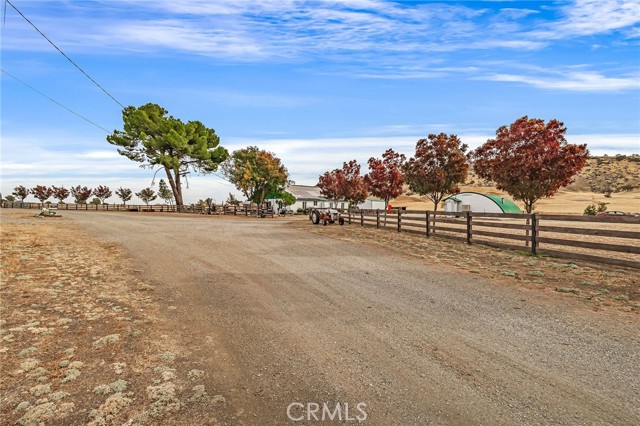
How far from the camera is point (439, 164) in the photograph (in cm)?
3559

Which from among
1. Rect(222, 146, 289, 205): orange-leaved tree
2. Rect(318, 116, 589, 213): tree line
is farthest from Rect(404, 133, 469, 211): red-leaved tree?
Rect(222, 146, 289, 205): orange-leaved tree

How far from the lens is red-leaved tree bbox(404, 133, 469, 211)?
34594mm

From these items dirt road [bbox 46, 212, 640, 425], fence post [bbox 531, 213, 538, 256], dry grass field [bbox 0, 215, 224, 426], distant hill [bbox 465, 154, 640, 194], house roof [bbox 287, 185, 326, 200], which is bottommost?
dirt road [bbox 46, 212, 640, 425]

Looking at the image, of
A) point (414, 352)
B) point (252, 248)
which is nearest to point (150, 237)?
point (252, 248)

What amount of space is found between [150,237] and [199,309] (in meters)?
10.9

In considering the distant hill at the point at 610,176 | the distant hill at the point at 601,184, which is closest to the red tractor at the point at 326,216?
the distant hill at the point at 601,184

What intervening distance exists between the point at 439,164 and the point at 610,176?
274 feet

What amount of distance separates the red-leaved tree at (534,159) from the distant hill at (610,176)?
6090 cm

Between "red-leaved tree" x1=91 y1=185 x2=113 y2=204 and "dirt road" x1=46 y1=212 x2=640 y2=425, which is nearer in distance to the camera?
"dirt road" x1=46 y1=212 x2=640 y2=425

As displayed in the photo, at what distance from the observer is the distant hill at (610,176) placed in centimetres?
8244

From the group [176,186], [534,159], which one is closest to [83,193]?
[176,186]

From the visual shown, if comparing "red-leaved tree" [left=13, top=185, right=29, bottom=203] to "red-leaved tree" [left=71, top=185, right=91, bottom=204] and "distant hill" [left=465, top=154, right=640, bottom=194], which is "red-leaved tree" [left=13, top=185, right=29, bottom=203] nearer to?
"red-leaved tree" [left=71, top=185, right=91, bottom=204]

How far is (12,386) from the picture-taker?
355 centimetres

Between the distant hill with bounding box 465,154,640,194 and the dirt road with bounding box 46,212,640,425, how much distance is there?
82339 millimetres
